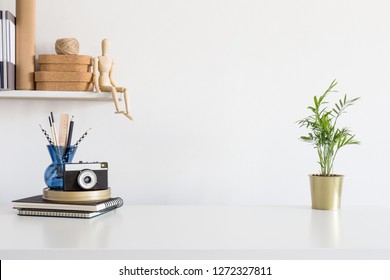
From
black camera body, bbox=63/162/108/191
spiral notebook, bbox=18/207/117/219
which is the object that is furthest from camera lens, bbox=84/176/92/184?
spiral notebook, bbox=18/207/117/219

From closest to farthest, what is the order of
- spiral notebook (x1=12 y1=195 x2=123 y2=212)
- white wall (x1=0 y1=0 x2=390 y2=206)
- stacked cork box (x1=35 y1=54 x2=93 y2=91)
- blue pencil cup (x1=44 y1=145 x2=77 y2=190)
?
1. spiral notebook (x1=12 y1=195 x2=123 y2=212)
2. blue pencil cup (x1=44 y1=145 x2=77 y2=190)
3. stacked cork box (x1=35 y1=54 x2=93 y2=91)
4. white wall (x1=0 y1=0 x2=390 y2=206)

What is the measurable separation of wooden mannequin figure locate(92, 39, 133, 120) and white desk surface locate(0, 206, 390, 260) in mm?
378

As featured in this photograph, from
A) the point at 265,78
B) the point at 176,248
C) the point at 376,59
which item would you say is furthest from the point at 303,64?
the point at 176,248

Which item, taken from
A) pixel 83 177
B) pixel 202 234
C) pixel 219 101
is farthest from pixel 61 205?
pixel 219 101

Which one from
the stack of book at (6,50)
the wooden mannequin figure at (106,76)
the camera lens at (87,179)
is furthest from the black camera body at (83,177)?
the stack of book at (6,50)

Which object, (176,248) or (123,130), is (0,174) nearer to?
(123,130)

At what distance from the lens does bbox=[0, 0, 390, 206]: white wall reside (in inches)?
Answer: 70.9

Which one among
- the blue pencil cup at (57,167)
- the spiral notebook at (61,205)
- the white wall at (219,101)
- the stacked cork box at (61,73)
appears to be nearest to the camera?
the spiral notebook at (61,205)

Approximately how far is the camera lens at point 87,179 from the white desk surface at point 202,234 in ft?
0.34

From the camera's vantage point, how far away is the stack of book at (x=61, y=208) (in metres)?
1.36

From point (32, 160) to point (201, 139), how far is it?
639 mm

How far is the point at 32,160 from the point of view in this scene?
1.80 meters

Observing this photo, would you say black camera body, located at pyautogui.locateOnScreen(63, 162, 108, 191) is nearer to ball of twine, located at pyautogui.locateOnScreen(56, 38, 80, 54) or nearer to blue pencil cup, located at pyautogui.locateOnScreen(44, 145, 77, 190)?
blue pencil cup, located at pyautogui.locateOnScreen(44, 145, 77, 190)

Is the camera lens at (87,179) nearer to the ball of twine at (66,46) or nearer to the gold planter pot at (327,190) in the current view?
the ball of twine at (66,46)
